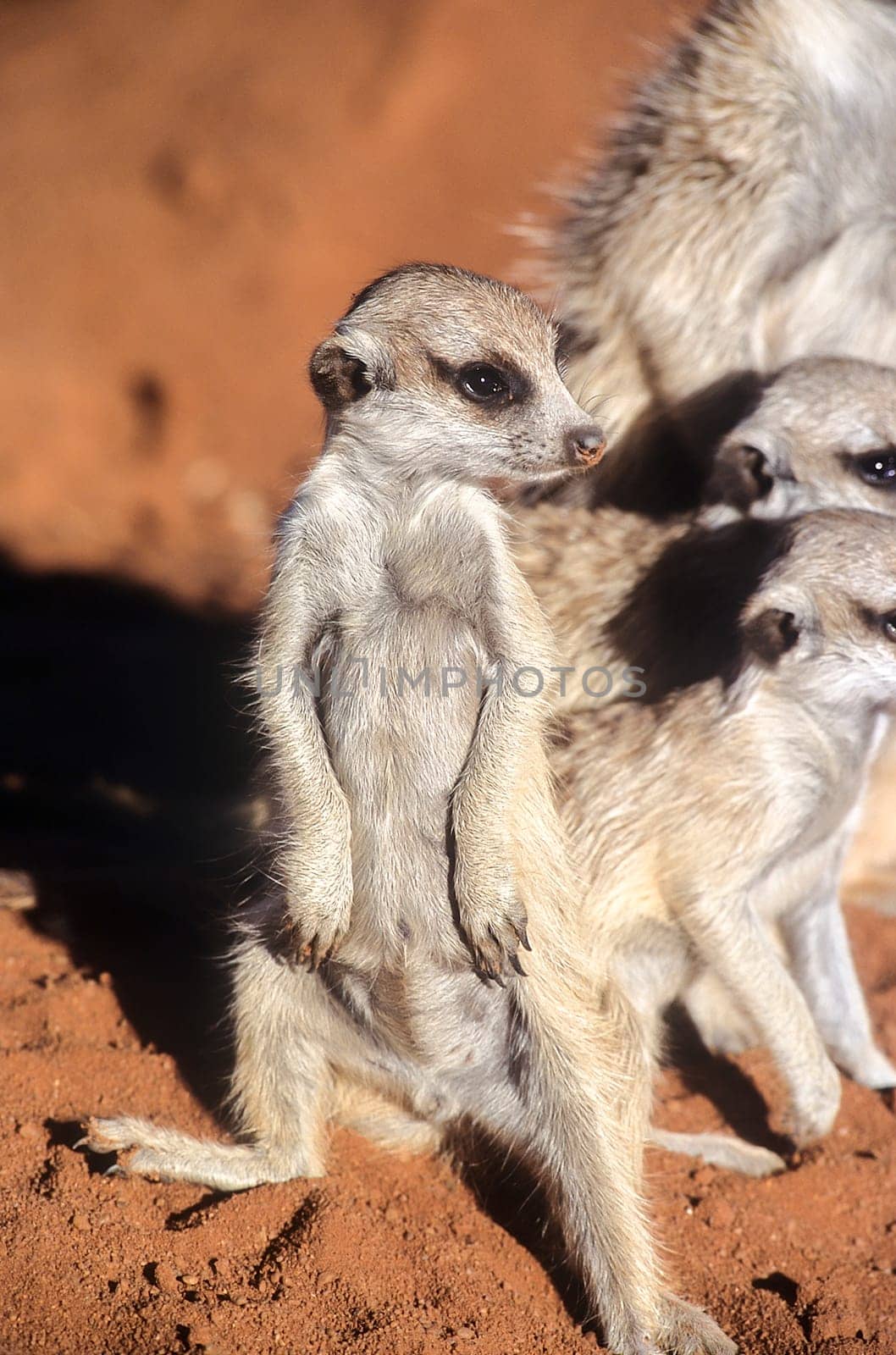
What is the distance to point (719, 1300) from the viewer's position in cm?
248

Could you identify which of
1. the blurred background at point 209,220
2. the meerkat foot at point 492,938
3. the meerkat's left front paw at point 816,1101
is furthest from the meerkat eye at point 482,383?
the blurred background at point 209,220

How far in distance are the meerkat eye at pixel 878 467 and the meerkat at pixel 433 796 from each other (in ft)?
3.02

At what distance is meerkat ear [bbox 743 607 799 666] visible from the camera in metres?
2.67

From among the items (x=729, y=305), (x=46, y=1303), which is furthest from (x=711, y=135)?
(x=46, y=1303)

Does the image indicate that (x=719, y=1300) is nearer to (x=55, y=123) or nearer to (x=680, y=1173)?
(x=680, y=1173)

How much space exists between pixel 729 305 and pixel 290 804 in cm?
195

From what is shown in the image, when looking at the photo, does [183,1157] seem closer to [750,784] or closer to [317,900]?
[317,900]

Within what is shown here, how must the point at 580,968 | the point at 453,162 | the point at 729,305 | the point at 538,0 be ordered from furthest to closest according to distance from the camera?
the point at 538,0
the point at 453,162
the point at 729,305
the point at 580,968

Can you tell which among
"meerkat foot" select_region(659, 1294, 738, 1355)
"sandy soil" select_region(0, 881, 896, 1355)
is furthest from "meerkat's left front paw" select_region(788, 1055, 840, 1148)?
"meerkat foot" select_region(659, 1294, 738, 1355)

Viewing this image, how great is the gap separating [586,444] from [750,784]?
862 mm

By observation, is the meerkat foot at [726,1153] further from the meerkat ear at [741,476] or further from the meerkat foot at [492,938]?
the meerkat ear at [741,476]

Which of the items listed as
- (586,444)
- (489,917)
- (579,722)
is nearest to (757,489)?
(579,722)

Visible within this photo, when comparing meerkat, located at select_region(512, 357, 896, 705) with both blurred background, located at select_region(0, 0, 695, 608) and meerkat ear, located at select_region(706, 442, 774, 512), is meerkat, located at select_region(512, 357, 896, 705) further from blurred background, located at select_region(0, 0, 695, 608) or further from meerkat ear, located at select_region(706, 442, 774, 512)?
blurred background, located at select_region(0, 0, 695, 608)

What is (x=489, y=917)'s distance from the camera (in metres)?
2.35
